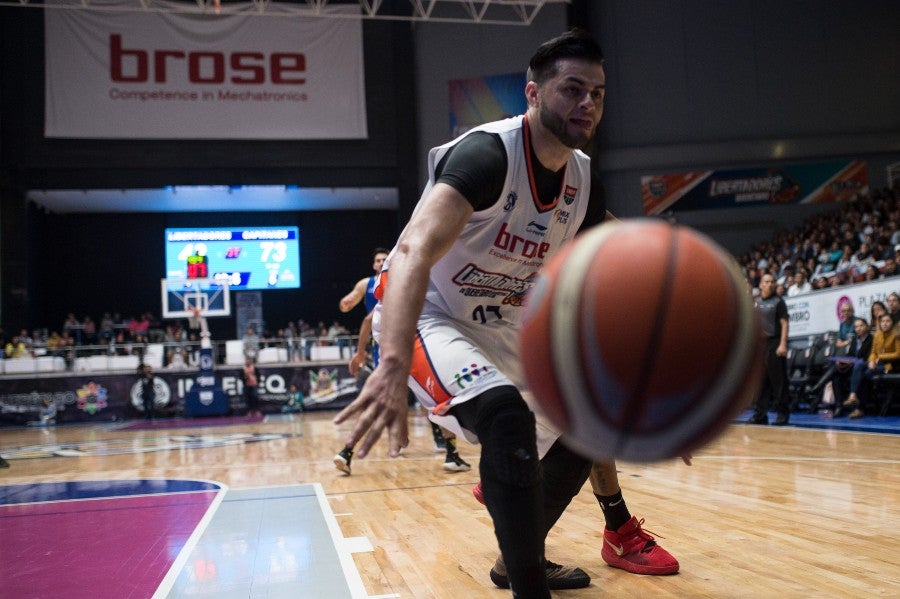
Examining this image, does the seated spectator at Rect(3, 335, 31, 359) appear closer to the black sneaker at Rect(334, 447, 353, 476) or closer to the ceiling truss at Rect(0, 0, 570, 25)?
the ceiling truss at Rect(0, 0, 570, 25)

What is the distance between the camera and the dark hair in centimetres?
251

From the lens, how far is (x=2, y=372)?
17125mm

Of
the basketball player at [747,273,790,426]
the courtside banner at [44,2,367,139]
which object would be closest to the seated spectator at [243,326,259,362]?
the courtside banner at [44,2,367,139]

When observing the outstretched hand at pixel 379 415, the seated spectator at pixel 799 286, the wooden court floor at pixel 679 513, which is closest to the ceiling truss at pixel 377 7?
the seated spectator at pixel 799 286

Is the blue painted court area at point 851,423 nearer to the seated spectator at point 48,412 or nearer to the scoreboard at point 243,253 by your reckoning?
the seated spectator at point 48,412

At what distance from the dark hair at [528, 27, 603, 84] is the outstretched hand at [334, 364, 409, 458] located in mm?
1229

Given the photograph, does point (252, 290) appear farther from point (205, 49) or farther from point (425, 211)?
point (425, 211)

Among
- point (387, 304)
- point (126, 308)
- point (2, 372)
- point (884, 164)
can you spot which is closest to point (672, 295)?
point (387, 304)

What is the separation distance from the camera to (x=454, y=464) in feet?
21.9

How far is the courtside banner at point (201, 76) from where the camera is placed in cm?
1919

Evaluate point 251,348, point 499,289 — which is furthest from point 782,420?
point 251,348

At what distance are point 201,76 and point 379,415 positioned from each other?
1966cm

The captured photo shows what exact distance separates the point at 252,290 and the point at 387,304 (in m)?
23.0

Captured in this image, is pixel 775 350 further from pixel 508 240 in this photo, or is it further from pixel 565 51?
pixel 565 51
